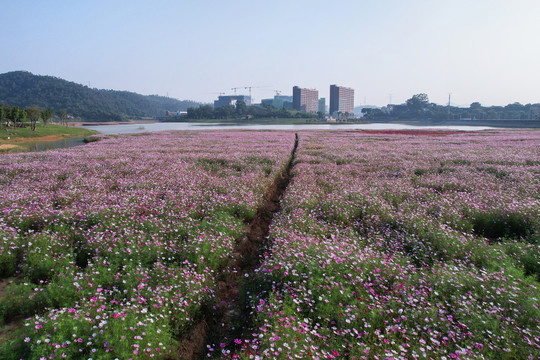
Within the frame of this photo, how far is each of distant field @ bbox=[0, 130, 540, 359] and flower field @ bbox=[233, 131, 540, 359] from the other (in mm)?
34

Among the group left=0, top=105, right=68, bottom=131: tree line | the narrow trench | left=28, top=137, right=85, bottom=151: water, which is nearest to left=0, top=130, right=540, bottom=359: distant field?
the narrow trench

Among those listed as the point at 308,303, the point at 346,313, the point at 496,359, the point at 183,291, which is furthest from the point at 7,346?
the point at 496,359

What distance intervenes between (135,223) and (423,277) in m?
7.43

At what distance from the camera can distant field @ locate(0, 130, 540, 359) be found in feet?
14.1

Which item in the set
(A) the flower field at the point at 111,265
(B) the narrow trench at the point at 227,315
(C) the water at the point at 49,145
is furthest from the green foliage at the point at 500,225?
(C) the water at the point at 49,145

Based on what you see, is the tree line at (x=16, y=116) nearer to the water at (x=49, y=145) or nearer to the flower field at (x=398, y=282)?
the water at (x=49, y=145)

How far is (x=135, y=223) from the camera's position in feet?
27.7

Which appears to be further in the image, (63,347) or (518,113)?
(518,113)

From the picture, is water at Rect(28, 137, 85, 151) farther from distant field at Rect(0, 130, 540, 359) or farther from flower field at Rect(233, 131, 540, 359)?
flower field at Rect(233, 131, 540, 359)

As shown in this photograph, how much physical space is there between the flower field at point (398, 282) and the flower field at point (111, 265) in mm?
Answer: 1315

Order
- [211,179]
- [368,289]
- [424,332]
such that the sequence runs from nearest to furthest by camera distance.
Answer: [424,332] → [368,289] → [211,179]

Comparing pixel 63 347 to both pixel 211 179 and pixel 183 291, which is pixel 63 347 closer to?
pixel 183 291

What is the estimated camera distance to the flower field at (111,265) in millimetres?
4203

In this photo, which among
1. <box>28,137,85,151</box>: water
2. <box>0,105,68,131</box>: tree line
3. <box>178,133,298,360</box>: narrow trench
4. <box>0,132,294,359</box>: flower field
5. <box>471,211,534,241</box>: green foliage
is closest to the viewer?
<box>0,132,294,359</box>: flower field
